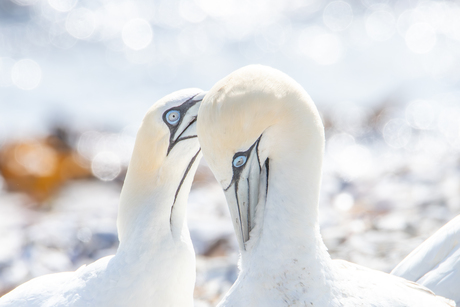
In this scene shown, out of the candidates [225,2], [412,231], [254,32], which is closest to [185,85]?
[254,32]

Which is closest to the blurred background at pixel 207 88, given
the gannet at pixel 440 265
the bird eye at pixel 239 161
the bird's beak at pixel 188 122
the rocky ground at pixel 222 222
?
the rocky ground at pixel 222 222

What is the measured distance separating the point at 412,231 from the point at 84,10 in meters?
17.8

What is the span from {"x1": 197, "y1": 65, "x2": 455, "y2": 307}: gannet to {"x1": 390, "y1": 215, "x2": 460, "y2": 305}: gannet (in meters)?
0.95

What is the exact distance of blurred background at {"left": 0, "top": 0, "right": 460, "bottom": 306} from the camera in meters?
6.43

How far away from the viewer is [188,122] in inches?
142

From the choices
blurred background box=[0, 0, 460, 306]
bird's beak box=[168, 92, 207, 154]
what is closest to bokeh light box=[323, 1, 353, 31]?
blurred background box=[0, 0, 460, 306]

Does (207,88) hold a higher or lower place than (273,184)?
lower

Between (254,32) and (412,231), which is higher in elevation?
(254,32)

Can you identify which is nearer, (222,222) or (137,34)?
(222,222)

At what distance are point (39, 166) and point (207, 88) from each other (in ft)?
21.5

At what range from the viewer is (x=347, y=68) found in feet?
54.1

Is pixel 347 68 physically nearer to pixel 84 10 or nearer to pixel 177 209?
pixel 84 10

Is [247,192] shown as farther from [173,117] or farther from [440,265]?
[440,265]

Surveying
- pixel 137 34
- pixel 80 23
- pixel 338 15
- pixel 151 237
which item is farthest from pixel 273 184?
pixel 80 23
